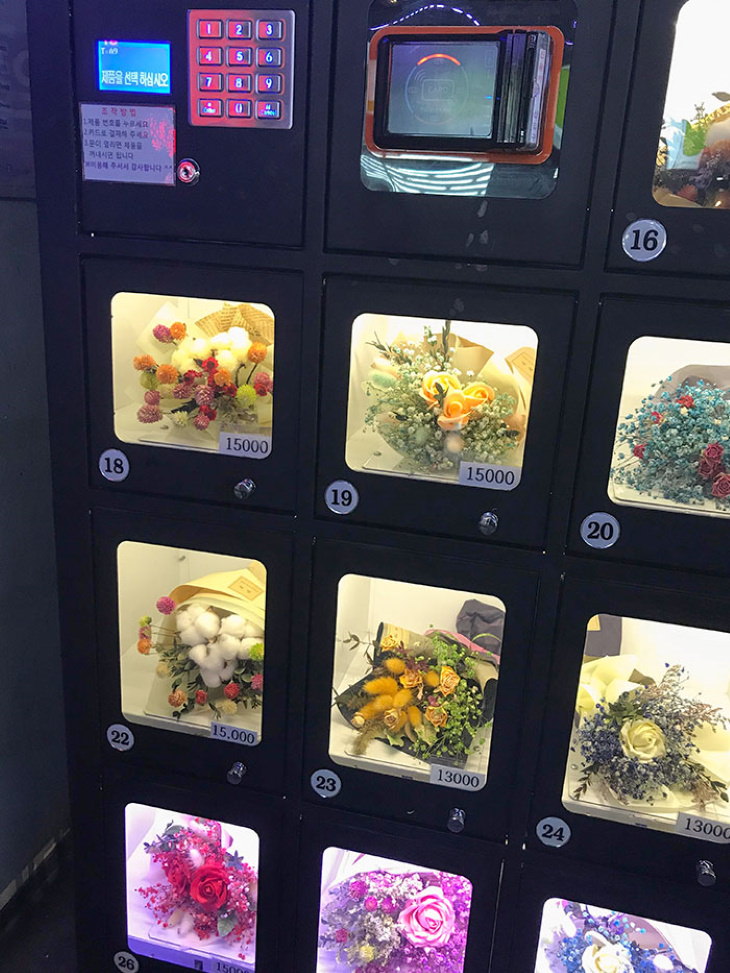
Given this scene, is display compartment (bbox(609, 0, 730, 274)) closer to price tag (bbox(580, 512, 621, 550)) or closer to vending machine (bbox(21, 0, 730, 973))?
vending machine (bbox(21, 0, 730, 973))

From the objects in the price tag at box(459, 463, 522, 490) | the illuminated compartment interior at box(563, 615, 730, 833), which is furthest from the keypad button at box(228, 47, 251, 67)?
the illuminated compartment interior at box(563, 615, 730, 833)

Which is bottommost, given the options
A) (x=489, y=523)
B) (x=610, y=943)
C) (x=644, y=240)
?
(x=610, y=943)

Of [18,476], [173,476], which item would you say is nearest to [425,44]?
[173,476]

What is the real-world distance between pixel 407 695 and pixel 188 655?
17.6 inches

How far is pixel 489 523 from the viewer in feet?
4.46

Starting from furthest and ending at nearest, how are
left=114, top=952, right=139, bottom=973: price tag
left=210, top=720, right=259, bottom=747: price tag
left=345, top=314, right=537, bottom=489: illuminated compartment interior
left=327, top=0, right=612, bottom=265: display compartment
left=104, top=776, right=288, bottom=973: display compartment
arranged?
left=114, top=952, right=139, bottom=973: price tag < left=104, top=776, right=288, bottom=973: display compartment < left=210, top=720, right=259, bottom=747: price tag < left=345, top=314, right=537, bottom=489: illuminated compartment interior < left=327, top=0, right=612, bottom=265: display compartment

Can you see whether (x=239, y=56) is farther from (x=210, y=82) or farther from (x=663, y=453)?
(x=663, y=453)

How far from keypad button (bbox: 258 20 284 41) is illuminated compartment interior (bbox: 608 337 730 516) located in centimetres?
73

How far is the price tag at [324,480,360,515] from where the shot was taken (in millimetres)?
1419

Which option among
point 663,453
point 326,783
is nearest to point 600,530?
point 663,453

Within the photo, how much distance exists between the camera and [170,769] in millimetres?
1679

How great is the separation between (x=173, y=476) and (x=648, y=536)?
819mm

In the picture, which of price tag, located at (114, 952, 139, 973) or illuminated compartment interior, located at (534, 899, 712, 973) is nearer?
illuminated compartment interior, located at (534, 899, 712, 973)

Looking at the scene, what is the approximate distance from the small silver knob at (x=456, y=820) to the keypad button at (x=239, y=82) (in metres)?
1.28
